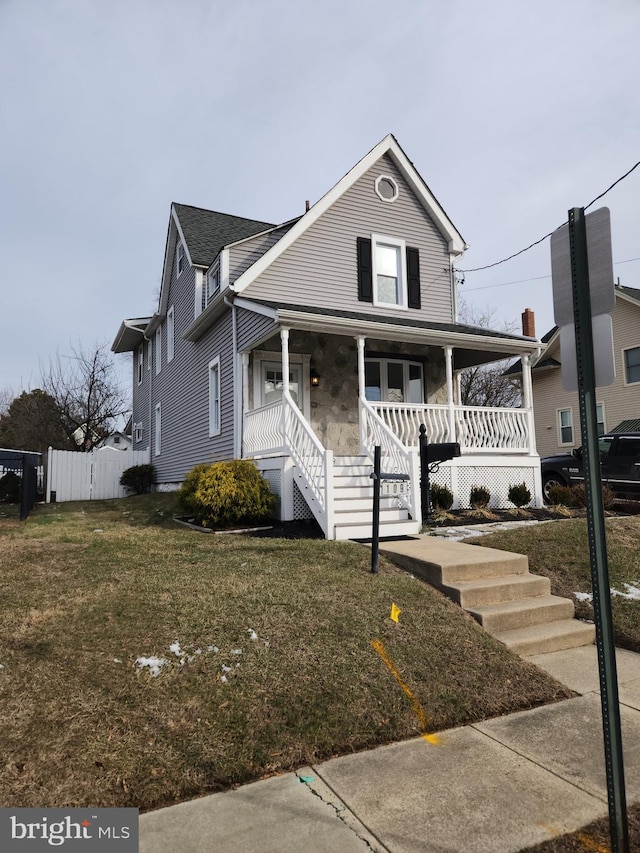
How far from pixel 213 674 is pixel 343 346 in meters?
9.81

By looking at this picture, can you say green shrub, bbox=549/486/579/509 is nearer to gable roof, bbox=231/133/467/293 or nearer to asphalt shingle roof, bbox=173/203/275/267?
gable roof, bbox=231/133/467/293

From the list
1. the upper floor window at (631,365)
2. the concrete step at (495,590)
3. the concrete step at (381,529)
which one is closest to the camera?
the concrete step at (495,590)

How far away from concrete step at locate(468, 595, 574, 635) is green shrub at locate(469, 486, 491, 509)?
5.43 m

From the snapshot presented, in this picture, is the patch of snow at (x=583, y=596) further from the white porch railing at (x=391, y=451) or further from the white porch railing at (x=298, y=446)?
the white porch railing at (x=298, y=446)

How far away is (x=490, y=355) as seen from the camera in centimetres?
1354

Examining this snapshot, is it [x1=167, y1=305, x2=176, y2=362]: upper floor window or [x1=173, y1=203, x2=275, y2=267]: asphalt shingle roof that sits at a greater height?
[x1=173, y1=203, x2=275, y2=267]: asphalt shingle roof

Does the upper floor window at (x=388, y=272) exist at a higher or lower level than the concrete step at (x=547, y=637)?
higher

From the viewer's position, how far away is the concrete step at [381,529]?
7.80 metres

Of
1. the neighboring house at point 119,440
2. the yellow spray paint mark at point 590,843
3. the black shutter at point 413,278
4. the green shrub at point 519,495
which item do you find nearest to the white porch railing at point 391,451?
the green shrub at point 519,495

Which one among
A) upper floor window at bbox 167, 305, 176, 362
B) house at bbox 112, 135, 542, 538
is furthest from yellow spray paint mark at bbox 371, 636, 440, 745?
upper floor window at bbox 167, 305, 176, 362

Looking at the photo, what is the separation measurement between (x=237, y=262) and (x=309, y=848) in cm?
1245

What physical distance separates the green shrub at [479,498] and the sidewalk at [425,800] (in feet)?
25.2

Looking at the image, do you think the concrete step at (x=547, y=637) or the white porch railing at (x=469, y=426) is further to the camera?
the white porch railing at (x=469, y=426)

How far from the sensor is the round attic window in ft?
45.5
